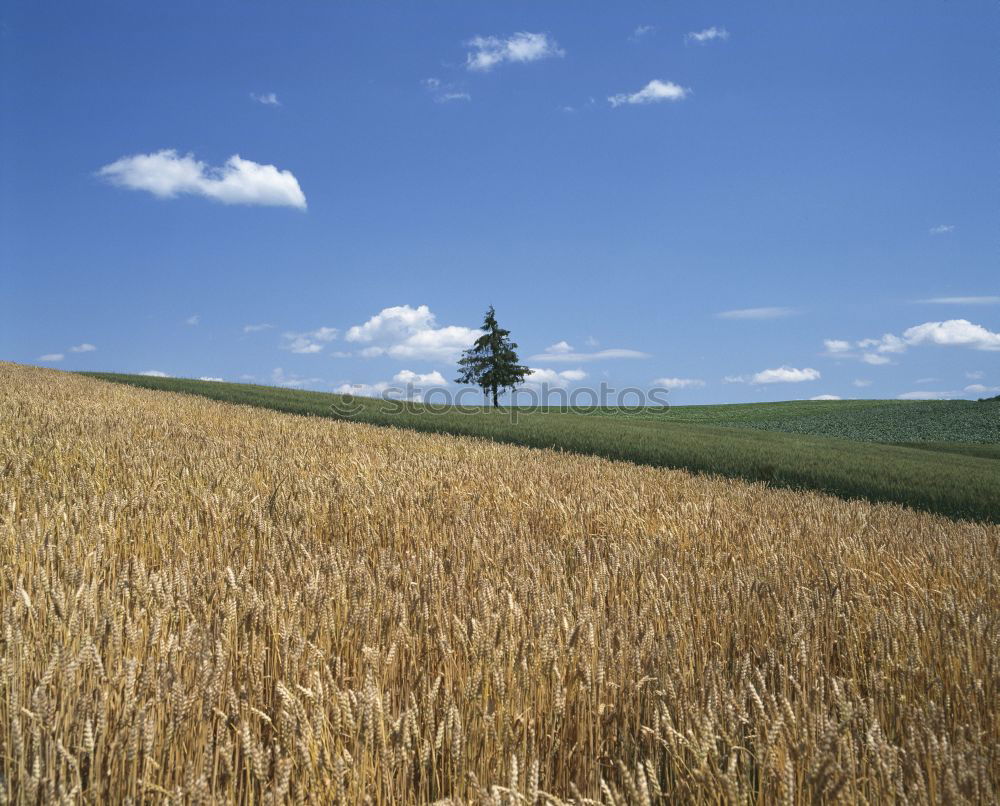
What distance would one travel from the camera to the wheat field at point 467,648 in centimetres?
188

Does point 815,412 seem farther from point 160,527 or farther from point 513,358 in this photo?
point 160,527

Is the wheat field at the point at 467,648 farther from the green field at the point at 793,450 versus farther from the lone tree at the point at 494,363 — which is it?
the lone tree at the point at 494,363

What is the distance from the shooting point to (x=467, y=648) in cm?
269

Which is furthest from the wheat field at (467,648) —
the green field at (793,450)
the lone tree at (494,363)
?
the lone tree at (494,363)

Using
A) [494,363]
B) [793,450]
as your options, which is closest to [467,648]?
[793,450]

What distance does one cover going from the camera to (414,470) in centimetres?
789

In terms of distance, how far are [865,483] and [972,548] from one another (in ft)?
25.0

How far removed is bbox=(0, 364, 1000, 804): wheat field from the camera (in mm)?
1881

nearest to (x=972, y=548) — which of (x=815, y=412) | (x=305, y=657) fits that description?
(x=305, y=657)

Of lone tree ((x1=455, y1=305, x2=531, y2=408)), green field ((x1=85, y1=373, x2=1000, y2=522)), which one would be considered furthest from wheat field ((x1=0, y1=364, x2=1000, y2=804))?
lone tree ((x1=455, y1=305, x2=531, y2=408))

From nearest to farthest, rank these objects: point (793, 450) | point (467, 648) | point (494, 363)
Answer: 1. point (467, 648)
2. point (793, 450)
3. point (494, 363)

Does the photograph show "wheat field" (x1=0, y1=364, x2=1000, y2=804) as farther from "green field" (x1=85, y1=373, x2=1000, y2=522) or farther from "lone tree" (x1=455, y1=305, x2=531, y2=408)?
"lone tree" (x1=455, y1=305, x2=531, y2=408)

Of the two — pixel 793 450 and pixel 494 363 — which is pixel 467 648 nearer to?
pixel 793 450

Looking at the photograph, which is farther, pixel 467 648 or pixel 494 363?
pixel 494 363
